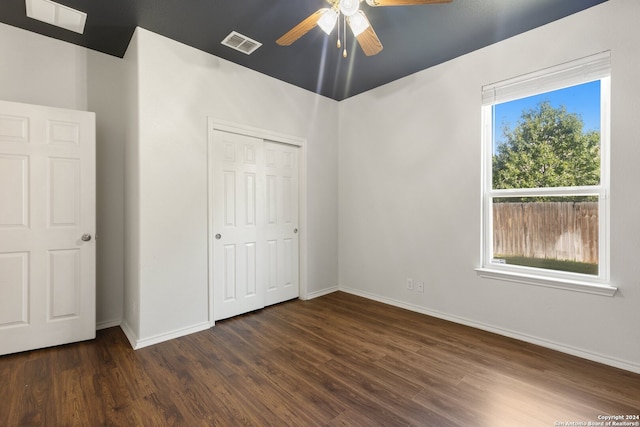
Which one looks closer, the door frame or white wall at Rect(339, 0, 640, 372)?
white wall at Rect(339, 0, 640, 372)

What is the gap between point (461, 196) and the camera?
2984 millimetres

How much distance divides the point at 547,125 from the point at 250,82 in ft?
9.84

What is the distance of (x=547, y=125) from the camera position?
8.50ft

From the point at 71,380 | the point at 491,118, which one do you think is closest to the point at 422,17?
the point at 491,118

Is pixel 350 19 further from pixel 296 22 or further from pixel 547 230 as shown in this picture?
pixel 547 230

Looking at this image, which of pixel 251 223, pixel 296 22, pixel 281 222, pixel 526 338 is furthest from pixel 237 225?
pixel 526 338

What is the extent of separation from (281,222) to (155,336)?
1.76m

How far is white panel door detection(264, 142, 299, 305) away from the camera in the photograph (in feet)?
11.6

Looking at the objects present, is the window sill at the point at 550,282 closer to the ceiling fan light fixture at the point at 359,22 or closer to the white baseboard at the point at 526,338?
the white baseboard at the point at 526,338


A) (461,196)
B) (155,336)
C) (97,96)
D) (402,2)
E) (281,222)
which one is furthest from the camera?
(281,222)

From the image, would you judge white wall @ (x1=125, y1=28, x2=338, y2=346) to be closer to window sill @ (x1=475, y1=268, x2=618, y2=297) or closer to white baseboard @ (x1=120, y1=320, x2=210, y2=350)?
white baseboard @ (x1=120, y1=320, x2=210, y2=350)

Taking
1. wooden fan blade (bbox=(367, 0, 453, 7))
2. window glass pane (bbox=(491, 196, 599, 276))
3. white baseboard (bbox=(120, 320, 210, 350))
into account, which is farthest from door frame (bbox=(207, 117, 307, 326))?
window glass pane (bbox=(491, 196, 599, 276))

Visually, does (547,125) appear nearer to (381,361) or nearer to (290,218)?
(381,361)

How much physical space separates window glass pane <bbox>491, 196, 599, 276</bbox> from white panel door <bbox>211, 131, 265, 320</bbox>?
8.35 feet
